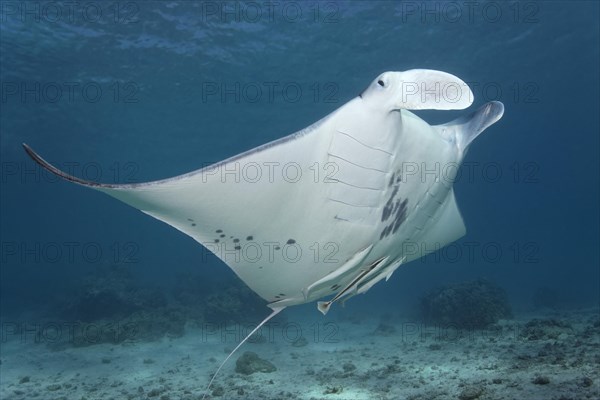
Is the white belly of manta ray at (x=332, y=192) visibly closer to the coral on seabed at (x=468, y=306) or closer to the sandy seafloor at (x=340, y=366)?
the sandy seafloor at (x=340, y=366)

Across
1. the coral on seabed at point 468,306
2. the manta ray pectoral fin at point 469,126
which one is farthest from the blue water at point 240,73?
the manta ray pectoral fin at point 469,126

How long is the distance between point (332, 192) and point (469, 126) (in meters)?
1.44

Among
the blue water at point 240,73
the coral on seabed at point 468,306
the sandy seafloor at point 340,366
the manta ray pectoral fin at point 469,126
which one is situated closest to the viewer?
the manta ray pectoral fin at point 469,126

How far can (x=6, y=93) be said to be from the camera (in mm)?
20109

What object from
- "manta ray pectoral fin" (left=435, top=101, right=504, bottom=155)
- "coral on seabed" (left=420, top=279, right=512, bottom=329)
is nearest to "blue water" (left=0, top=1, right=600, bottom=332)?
"coral on seabed" (left=420, top=279, right=512, bottom=329)

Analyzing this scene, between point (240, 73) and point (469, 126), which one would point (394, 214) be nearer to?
point (469, 126)

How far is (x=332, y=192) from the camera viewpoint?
2906mm

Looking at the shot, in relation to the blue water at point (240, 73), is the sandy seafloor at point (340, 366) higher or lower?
lower

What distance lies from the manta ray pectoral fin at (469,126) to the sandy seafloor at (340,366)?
87.5 inches

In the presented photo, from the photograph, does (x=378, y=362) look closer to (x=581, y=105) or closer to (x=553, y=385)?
(x=553, y=385)

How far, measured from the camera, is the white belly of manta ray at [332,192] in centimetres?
246

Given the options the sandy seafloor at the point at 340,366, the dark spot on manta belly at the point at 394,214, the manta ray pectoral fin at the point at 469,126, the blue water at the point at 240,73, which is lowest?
the sandy seafloor at the point at 340,366

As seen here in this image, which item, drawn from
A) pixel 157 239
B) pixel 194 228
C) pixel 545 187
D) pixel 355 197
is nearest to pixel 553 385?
pixel 355 197

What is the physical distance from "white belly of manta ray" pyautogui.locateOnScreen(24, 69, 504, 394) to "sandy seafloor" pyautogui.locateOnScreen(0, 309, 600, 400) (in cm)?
179
